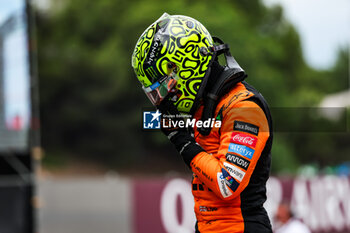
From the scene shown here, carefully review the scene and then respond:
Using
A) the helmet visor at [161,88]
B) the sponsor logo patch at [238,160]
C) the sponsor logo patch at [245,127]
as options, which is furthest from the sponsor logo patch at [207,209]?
the helmet visor at [161,88]

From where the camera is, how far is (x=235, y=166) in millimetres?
2348

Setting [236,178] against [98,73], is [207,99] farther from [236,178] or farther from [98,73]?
[98,73]

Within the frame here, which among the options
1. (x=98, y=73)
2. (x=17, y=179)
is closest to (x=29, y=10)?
(x=17, y=179)

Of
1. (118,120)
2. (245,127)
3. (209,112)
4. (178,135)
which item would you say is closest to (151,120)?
(178,135)

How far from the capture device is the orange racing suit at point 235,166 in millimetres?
2355

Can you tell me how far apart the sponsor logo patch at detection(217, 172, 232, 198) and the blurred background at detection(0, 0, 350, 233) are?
1.33m

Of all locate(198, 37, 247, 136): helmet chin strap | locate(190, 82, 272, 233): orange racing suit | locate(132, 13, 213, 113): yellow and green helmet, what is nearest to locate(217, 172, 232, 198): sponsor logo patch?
locate(190, 82, 272, 233): orange racing suit

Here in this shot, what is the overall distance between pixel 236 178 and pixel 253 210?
0.73 ft

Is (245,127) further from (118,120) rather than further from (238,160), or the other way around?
(118,120)

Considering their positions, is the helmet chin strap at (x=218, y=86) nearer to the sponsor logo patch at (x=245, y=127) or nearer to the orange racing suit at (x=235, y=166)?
the orange racing suit at (x=235, y=166)

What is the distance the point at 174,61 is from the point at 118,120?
27.5 metres

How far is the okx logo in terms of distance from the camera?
101 inches

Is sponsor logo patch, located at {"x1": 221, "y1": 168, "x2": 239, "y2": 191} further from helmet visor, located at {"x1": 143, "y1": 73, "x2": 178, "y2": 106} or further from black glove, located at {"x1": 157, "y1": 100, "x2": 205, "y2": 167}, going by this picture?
helmet visor, located at {"x1": 143, "y1": 73, "x2": 178, "y2": 106}

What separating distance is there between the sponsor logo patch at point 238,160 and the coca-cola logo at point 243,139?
65 millimetres
